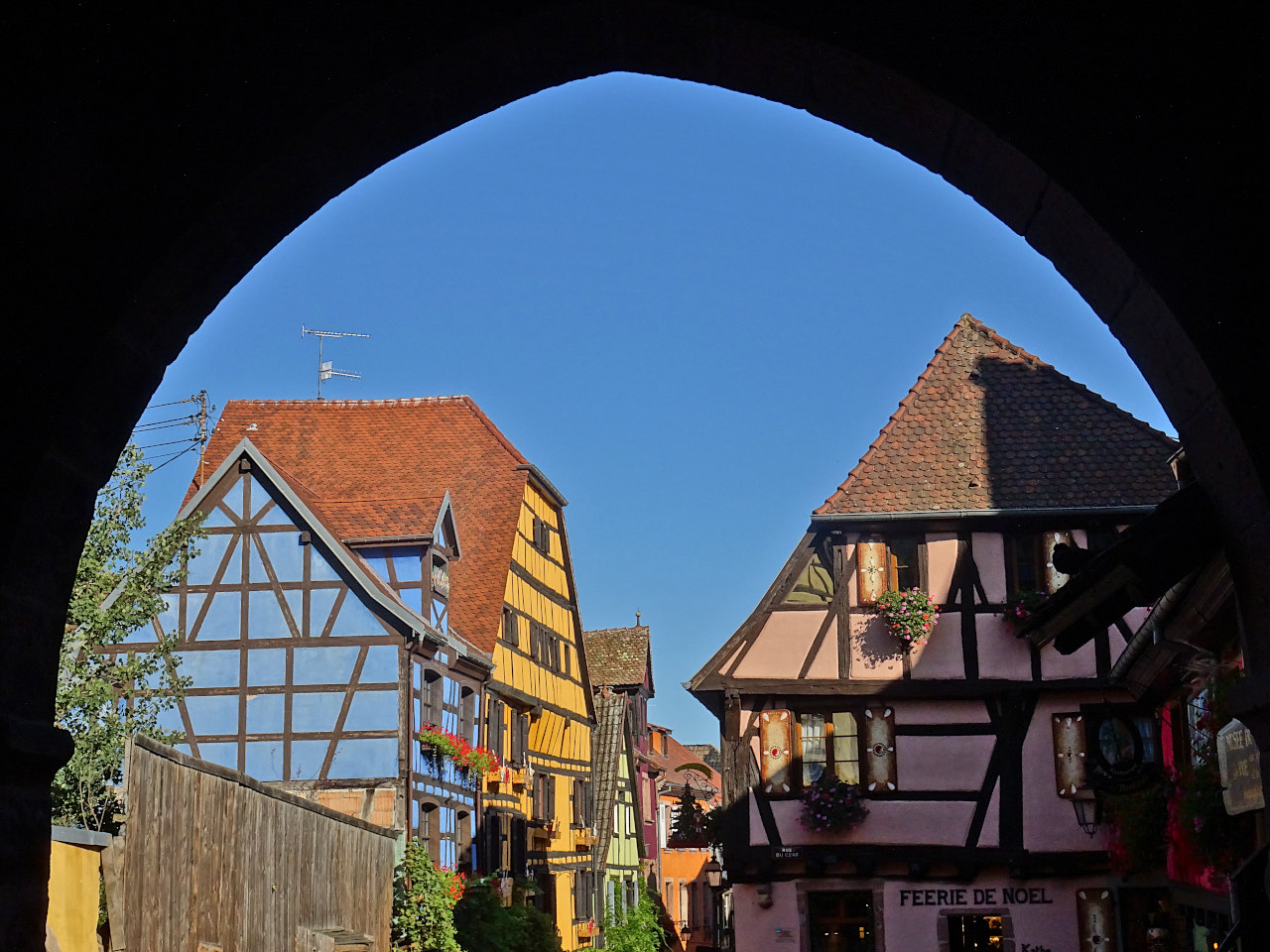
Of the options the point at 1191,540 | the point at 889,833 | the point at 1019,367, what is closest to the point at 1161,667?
the point at 889,833

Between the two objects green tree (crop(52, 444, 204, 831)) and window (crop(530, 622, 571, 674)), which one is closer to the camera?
green tree (crop(52, 444, 204, 831))

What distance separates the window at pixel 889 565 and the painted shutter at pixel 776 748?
1.61m

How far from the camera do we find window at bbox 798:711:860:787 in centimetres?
1585

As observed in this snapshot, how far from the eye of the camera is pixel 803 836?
15.7m

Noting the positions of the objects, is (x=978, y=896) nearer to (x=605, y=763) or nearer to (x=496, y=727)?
(x=496, y=727)

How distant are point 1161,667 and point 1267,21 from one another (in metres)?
9.38

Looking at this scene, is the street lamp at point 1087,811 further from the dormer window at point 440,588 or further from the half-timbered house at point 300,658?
the dormer window at point 440,588

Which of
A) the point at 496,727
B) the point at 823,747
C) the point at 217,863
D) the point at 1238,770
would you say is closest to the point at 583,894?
the point at 496,727

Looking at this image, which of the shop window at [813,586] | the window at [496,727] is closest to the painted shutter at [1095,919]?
the shop window at [813,586]

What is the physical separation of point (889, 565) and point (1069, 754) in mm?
2766

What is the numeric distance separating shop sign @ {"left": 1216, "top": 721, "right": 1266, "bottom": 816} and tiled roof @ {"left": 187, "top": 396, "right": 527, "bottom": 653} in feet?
44.1

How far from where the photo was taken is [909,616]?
15562 mm

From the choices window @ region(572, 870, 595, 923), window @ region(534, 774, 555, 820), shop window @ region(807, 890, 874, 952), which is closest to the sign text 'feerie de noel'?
shop window @ region(807, 890, 874, 952)

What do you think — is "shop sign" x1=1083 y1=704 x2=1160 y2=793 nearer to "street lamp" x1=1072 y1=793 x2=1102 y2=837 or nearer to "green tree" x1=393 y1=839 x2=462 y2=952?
"street lamp" x1=1072 y1=793 x2=1102 y2=837
